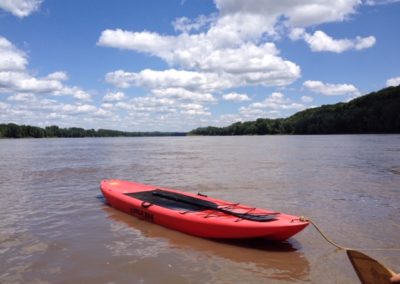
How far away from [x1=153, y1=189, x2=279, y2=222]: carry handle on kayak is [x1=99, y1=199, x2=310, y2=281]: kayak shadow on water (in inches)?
18.6

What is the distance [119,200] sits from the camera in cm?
1134

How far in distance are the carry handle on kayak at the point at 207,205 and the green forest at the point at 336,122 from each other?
82.5m

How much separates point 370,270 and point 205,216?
4504mm

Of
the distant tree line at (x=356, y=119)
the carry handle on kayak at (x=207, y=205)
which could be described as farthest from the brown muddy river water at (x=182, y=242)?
the distant tree line at (x=356, y=119)

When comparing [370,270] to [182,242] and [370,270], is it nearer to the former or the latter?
[370,270]

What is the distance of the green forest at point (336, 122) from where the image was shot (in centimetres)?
8812

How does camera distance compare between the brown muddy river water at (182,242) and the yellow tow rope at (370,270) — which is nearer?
the yellow tow rope at (370,270)

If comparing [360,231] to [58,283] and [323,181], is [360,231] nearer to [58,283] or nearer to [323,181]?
[58,283]

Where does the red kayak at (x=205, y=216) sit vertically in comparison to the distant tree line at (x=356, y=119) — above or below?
below

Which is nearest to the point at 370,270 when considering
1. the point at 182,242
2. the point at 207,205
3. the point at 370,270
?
the point at 370,270

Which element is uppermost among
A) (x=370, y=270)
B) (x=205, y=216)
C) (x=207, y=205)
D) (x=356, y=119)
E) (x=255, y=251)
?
(x=356, y=119)

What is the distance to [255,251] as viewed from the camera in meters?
7.62

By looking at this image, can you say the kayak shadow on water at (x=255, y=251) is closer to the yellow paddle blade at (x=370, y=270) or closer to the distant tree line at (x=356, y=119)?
the yellow paddle blade at (x=370, y=270)

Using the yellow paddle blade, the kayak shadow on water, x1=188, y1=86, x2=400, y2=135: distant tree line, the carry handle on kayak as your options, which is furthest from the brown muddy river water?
x1=188, y1=86, x2=400, y2=135: distant tree line
